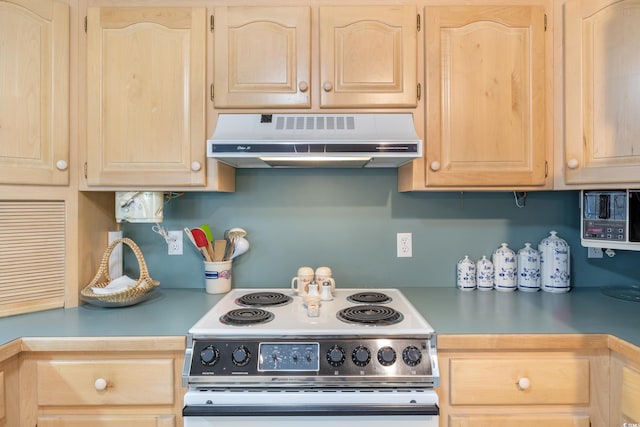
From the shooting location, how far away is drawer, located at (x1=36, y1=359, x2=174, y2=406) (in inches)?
49.6

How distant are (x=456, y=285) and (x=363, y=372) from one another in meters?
0.92

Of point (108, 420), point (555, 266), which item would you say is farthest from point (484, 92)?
point (108, 420)

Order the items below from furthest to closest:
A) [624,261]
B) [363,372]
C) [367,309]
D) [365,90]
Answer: [624,261] → [365,90] → [367,309] → [363,372]

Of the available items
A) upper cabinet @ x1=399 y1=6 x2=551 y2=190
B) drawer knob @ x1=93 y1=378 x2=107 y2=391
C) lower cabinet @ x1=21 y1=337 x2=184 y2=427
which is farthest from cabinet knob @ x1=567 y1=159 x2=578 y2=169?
drawer knob @ x1=93 y1=378 x2=107 y2=391

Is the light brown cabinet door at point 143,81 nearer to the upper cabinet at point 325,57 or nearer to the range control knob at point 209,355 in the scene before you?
the upper cabinet at point 325,57

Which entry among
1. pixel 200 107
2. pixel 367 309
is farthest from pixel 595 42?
pixel 200 107

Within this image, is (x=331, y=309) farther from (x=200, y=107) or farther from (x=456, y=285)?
(x=200, y=107)

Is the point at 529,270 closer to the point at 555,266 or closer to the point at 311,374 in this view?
the point at 555,266

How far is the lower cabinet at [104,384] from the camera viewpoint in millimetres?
1256

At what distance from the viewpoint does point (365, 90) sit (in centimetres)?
159

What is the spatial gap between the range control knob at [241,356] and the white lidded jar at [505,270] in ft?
4.17

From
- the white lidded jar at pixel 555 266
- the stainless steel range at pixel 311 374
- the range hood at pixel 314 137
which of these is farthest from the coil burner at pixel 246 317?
the white lidded jar at pixel 555 266

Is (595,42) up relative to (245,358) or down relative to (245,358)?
up

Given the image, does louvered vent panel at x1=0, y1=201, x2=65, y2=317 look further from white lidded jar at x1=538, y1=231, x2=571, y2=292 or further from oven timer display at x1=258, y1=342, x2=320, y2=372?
white lidded jar at x1=538, y1=231, x2=571, y2=292
